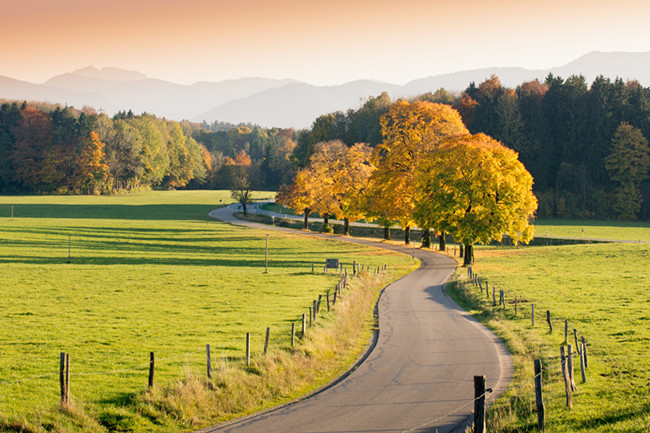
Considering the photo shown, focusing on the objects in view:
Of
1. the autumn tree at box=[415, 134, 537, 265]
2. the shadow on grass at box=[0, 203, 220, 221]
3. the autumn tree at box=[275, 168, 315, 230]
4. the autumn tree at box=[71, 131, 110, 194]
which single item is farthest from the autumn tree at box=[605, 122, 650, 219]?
the autumn tree at box=[71, 131, 110, 194]

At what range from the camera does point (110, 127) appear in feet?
568

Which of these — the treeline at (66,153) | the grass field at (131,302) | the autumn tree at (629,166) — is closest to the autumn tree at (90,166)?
the treeline at (66,153)

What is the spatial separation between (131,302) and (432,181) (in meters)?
33.4

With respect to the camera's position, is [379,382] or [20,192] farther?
[20,192]

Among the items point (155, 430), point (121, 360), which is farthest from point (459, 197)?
point (155, 430)

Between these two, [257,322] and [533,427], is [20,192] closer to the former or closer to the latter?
[257,322]

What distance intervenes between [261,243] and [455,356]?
52306mm

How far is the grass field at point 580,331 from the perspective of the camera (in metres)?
14.9

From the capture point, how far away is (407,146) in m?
65.7

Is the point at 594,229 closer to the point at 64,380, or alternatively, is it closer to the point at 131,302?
the point at 131,302

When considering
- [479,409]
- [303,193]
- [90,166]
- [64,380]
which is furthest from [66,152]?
→ [479,409]

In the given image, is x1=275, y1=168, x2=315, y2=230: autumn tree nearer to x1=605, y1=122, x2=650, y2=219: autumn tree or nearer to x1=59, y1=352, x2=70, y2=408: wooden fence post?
x1=605, y1=122, x2=650, y2=219: autumn tree

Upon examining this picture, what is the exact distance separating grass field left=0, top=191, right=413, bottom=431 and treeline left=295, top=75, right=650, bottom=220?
62.5m

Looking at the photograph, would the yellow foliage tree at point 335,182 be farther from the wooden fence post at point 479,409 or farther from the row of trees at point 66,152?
the row of trees at point 66,152
